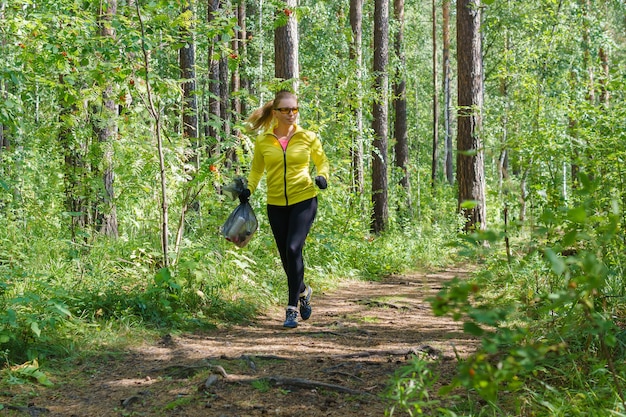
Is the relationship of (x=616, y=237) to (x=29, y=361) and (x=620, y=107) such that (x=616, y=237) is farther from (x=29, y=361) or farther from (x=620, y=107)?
(x=29, y=361)

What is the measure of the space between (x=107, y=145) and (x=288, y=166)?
6.95ft

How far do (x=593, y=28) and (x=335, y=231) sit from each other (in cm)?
1607

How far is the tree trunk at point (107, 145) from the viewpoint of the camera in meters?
6.32

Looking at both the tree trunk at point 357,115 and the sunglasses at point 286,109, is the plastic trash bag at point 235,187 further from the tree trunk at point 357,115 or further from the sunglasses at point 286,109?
the tree trunk at point 357,115

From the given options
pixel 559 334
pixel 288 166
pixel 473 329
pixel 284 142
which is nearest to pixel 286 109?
pixel 284 142

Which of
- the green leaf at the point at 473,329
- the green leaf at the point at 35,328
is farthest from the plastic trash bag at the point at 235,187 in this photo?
the green leaf at the point at 473,329

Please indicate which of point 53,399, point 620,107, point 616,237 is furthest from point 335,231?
point 53,399

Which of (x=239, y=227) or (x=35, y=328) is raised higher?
(x=239, y=227)

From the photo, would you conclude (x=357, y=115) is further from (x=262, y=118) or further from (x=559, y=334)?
(x=559, y=334)

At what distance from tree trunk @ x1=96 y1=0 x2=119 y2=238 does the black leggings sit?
1879 mm

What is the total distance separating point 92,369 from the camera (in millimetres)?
4270

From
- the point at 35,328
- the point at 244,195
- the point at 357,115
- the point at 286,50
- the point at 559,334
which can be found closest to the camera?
the point at 559,334

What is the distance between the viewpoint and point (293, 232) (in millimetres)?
5688

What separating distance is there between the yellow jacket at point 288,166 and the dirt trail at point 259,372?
125 cm
